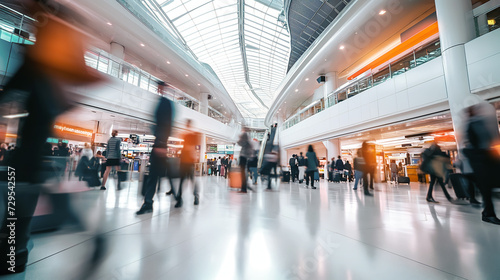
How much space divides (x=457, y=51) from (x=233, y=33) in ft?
59.4

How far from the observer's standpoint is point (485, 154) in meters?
2.74

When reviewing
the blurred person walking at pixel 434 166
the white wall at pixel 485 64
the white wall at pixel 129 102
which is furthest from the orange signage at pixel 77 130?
the white wall at pixel 485 64

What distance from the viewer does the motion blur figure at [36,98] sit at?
1.19 m

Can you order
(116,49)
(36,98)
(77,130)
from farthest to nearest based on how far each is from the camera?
1. (77,130)
2. (116,49)
3. (36,98)

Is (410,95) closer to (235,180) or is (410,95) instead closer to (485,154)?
(485,154)

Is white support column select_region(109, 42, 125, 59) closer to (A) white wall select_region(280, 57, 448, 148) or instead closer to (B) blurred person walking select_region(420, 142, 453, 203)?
(A) white wall select_region(280, 57, 448, 148)

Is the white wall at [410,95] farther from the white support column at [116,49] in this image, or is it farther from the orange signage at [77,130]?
the orange signage at [77,130]

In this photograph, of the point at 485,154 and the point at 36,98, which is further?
the point at 485,154

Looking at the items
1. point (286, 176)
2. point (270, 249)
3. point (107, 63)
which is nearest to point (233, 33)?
point (107, 63)

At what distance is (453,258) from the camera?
1.47 meters

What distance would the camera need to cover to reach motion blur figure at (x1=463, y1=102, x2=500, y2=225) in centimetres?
270

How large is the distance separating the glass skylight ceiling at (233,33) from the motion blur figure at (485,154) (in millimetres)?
16457

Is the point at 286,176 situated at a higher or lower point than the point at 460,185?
lower

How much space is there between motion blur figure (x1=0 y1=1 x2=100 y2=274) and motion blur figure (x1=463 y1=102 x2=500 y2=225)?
190 inches
